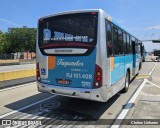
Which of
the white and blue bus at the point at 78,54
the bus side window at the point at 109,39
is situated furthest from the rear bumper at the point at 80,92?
the bus side window at the point at 109,39

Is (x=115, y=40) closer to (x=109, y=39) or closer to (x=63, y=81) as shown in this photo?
(x=109, y=39)

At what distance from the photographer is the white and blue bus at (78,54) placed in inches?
264

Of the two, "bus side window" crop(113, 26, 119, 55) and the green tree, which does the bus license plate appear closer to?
"bus side window" crop(113, 26, 119, 55)

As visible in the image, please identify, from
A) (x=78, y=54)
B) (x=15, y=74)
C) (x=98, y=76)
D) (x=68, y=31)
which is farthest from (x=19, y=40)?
(x=98, y=76)

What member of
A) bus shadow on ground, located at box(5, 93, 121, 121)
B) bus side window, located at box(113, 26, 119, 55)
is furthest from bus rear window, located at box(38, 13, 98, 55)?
bus shadow on ground, located at box(5, 93, 121, 121)

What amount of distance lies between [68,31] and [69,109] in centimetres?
256

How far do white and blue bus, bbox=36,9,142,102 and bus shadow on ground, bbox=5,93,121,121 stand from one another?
61cm

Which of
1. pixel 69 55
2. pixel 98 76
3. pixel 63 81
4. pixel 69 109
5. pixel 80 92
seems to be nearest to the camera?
pixel 98 76

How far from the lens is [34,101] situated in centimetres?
880

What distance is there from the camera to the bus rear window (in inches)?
269

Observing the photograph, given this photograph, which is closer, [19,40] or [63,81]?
[63,81]

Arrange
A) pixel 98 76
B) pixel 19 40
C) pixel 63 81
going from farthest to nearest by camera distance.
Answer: pixel 19 40, pixel 63 81, pixel 98 76

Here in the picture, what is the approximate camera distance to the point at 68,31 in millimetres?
7199

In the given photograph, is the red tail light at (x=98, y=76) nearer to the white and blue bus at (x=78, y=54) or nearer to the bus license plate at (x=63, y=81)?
the white and blue bus at (x=78, y=54)
